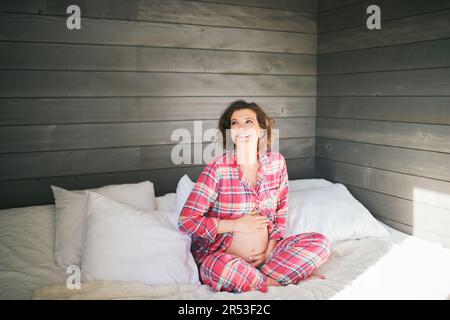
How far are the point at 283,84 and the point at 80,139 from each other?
52.2 inches

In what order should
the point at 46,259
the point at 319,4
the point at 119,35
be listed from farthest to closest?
the point at 319,4
the point at 119,35
the point at 46,259

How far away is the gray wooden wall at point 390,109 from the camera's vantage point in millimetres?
2340

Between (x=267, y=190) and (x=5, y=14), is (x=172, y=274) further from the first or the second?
(x=5, y=14)

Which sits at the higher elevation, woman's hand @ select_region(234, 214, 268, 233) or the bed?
woman's hand @ select_region(234, 214, 268, 233)

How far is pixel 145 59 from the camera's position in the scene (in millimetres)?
2619

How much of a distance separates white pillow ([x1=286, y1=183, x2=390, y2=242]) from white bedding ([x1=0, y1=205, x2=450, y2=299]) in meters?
0.07

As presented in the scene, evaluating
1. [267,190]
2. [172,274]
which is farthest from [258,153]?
[172,274]

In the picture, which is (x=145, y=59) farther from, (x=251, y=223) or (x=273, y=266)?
(x=273, y=266)

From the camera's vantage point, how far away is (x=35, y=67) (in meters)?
2.37

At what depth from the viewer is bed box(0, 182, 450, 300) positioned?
5.63ft

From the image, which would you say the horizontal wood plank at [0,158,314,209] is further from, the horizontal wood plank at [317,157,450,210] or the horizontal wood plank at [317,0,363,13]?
the horizontal wood plank at [317,0,363,13]

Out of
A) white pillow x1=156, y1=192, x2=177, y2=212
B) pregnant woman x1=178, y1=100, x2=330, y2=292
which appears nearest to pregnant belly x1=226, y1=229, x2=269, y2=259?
pregnant woman x1=178, y1=100, x2=330, y2=292

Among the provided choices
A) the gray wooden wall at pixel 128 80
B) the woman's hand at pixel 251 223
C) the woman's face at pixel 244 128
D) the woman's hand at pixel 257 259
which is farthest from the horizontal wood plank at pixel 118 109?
the woman's hand at pixel 257 259

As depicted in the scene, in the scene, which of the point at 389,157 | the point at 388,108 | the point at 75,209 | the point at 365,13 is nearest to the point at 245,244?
the point at 75,209
